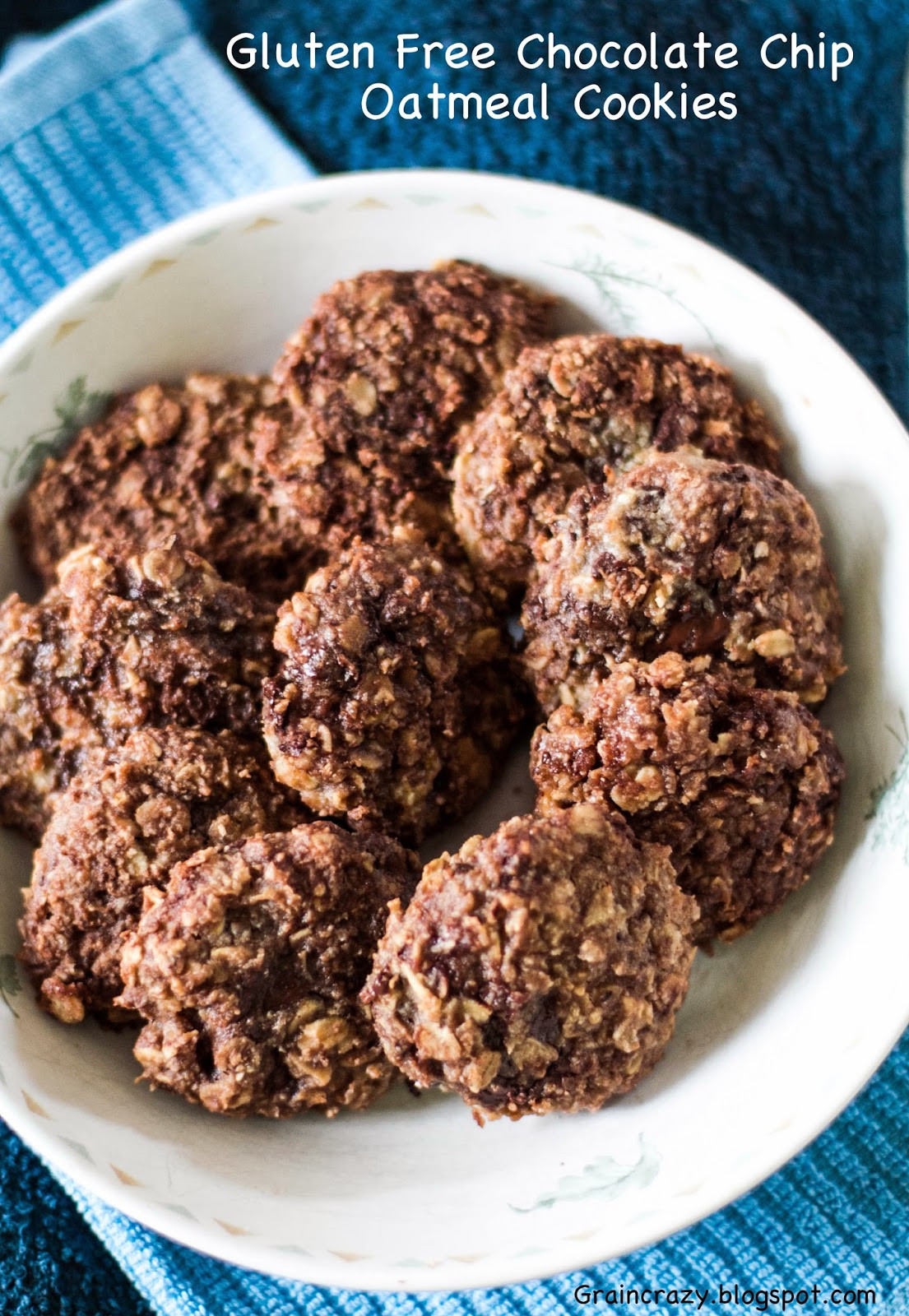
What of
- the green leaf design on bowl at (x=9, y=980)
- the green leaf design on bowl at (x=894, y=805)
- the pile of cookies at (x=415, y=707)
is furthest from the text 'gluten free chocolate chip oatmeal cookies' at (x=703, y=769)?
the green leaf design on bowl at (x=9, y=980)

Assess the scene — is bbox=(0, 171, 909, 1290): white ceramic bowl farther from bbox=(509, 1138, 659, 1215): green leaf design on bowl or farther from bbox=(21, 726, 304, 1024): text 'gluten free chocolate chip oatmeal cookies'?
bbox=(21, 726, 304, 1024): text 'gluten free chocolate chip oatmeal cookies'

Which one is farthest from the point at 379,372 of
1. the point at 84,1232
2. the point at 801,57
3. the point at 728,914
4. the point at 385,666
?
the point at 84,1232

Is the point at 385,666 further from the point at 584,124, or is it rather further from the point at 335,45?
the point at 335,45

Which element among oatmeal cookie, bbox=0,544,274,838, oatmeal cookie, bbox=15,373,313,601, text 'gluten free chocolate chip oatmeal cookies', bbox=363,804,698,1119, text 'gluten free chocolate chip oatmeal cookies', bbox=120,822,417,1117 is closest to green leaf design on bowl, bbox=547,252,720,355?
oatmeal cookie, bbox=15,373,313,601

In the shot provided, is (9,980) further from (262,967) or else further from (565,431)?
(565,431)

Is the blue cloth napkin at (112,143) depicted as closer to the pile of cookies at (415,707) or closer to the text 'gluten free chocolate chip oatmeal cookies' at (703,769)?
the pile of cookies at (415,707)

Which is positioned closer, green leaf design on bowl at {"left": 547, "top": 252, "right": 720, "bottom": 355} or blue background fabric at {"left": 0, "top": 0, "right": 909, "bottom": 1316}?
green leaf design on bowl at {"left": 547, "top": 252, "right": 720, "bottom": 355}

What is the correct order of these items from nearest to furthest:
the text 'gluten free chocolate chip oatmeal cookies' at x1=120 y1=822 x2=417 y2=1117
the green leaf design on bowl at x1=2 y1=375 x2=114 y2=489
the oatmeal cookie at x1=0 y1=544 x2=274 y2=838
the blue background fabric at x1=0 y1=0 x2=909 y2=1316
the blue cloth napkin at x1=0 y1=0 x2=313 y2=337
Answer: the text 'gluten free chocolate chip oatmeal cookies' at x1=120 y1=822 x2=417 y2=1117 < the oatmeal cookie at x1=0 y1=544 x2=274 y2=838 < the green leaf design on bowl at x1=2 y1=375 x2=114 y2=489 < the blue background fabric at x1=0 y1=0 x2=909 y2=1316 < the blue cloth napkin at x1=0 y1=0 x2=313 y2=337
